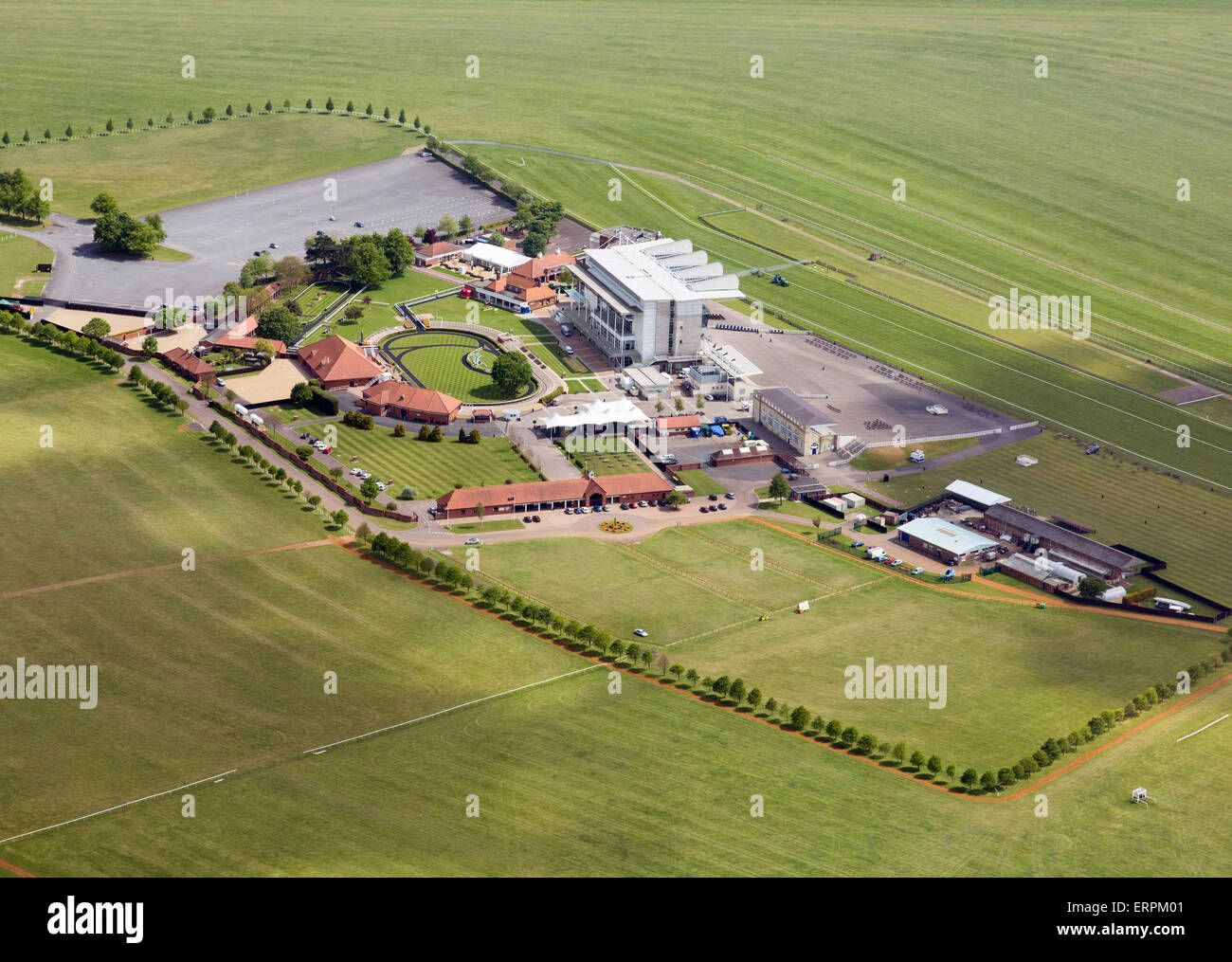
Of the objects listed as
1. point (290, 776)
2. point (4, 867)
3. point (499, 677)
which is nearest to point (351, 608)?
point (499, 677)

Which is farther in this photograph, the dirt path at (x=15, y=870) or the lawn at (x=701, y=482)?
the lawn at (x=701, y=482)

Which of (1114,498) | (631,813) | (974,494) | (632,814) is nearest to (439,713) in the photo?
(631,813)

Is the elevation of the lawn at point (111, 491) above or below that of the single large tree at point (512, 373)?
below

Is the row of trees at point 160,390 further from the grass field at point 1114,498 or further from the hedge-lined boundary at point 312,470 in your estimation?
the grass field at point 1114,498

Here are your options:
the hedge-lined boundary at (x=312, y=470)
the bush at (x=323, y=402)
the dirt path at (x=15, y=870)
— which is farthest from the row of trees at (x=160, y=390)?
the dirt path at (x=15, y=870)

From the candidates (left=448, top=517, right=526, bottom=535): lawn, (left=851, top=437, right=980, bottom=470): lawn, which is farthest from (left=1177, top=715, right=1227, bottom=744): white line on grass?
(left=448, top=517, right=526, bottom=535): lawn

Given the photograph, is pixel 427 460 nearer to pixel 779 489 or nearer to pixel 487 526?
pixel 487 526

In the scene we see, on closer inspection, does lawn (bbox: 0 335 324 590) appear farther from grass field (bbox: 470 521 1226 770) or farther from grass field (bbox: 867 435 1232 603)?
grass field (bbox: 867 435 1232 603)

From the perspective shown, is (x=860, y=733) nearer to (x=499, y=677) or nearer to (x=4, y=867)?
(x=499, y=677)
